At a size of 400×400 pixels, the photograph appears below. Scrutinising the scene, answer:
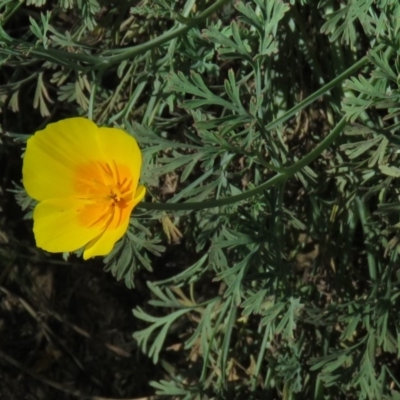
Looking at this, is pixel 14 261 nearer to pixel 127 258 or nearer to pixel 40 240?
pixel 127 258

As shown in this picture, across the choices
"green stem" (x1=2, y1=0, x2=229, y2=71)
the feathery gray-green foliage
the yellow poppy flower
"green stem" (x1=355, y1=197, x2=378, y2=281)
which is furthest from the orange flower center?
"green stem" (x1=355, y1=197, x2=378, y2=281)

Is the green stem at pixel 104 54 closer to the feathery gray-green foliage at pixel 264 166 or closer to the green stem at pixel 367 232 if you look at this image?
the feathery gray-green foliage at pixel 264 166

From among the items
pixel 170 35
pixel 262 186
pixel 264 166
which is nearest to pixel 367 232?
pixel 264 166

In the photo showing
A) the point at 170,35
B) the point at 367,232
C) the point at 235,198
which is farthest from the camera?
the point at 367,232

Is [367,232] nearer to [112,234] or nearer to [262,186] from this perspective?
[262,186]

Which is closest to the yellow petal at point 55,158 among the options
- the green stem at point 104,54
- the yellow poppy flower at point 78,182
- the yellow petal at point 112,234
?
the yellow poppy flower at point 78,182

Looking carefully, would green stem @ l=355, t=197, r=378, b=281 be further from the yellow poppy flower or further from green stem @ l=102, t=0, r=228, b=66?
the yellow poppy flower

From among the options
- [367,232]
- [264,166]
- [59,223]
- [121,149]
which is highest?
[121,149]
